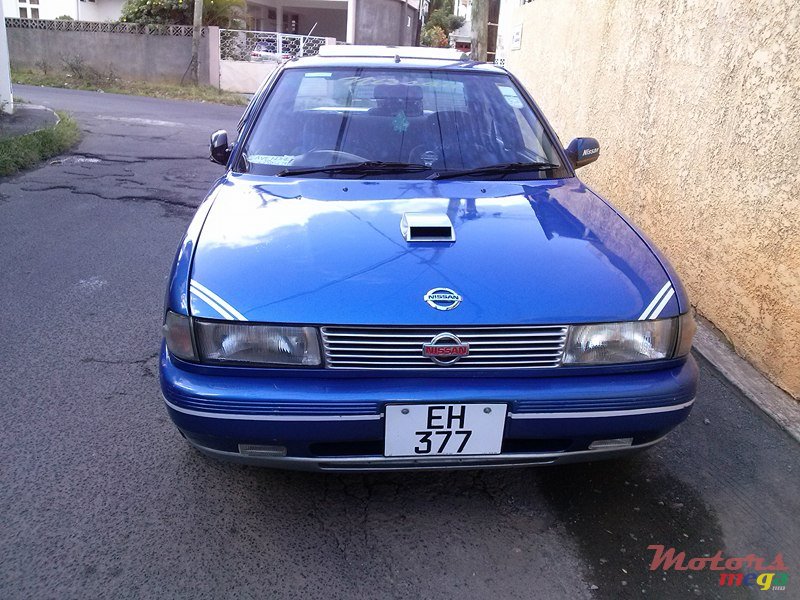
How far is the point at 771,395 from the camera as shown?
3.59 m

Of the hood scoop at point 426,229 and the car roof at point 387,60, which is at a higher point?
the car roof at point 387,60

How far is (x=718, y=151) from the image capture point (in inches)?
168

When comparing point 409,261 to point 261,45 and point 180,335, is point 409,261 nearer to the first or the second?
point 180,335

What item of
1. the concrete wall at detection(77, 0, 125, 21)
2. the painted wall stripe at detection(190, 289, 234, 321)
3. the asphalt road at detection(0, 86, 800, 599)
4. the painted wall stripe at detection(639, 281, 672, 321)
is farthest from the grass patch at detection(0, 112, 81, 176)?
the concrete wall at detection(77, 0, 125, 21)

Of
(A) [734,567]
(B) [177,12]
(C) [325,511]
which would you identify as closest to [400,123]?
(C) [325,511]

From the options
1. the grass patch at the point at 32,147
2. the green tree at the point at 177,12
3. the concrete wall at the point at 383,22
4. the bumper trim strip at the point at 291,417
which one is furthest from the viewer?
the concrete wall at the point at 383,22

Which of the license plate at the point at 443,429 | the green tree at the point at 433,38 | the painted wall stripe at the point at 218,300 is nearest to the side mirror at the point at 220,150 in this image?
the painted wall stripe at the point at 218,300

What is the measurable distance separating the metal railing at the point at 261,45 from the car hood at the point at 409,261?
20133 mm

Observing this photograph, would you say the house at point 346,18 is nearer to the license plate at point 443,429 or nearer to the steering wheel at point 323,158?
the steering wheel at point 323,158

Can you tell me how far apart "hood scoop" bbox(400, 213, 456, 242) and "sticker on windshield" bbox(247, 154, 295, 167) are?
0.90m

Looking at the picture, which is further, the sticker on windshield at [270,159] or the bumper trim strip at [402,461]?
the sticker on windshield at [270,159]

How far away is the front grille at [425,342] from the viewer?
2.23 m

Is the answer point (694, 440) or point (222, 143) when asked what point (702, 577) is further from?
point (222, 143)

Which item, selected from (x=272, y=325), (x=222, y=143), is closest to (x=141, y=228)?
(x=222, y=143)
